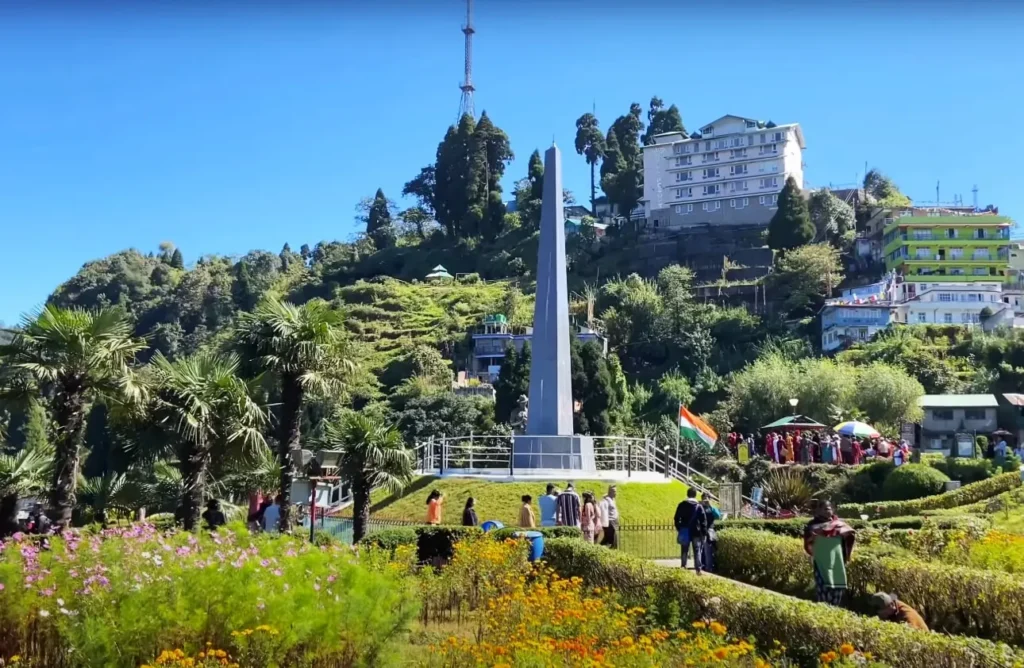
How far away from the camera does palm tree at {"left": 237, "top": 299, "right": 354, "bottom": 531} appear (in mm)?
20078

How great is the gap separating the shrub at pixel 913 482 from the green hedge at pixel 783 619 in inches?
814

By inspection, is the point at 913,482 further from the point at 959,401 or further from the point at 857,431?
the point at 959,401

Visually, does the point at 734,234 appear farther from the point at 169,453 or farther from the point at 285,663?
the point at 285,663

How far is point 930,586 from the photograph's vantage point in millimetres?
10586

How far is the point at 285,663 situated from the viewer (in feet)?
25.6

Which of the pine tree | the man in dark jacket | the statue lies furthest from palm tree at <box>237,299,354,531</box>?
the pine tree

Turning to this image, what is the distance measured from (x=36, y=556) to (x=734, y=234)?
90.5 metres

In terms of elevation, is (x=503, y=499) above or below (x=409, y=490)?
below

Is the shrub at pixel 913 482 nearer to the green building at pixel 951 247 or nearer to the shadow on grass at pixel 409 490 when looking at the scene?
the shadow on grass at pixel 409 490

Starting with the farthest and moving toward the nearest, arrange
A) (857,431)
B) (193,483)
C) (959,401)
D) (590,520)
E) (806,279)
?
(806,279) → (959,401) → (857,431) → (193,483) → (590,520)

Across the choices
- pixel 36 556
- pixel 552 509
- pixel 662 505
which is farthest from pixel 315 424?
pixel 36 556

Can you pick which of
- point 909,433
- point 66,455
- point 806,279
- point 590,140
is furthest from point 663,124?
point 66,455

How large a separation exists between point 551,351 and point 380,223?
9403 cm

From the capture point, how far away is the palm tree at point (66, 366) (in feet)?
51.9
